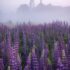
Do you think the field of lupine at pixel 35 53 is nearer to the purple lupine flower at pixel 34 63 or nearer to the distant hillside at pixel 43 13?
the purple lupine flower at pixel 34 63

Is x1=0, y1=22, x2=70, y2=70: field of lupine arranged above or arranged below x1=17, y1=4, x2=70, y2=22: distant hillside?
below

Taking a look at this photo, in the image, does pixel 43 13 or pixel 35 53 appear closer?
pixel 35 53

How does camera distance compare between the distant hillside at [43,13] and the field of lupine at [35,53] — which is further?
the distant hillside at [43,13]

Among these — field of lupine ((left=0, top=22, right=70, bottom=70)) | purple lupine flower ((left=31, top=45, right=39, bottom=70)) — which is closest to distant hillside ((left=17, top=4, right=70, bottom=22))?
field of lupine ((left=0, top=22, right=70, bottom=70))

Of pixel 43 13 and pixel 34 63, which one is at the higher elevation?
pixel 43 13

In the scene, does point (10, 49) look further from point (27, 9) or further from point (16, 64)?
point (27, 9)

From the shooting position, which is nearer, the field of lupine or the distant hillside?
the field of lupine

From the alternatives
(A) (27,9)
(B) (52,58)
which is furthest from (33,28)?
(B) (52,58)

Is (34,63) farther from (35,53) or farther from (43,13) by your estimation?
(43,13)

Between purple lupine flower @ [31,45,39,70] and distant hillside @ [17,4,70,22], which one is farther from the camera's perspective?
distant hillside @ [17,4,70,22]

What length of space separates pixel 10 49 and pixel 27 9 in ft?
2.56

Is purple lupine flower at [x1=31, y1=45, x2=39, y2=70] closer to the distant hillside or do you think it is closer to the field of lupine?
the field of lupine

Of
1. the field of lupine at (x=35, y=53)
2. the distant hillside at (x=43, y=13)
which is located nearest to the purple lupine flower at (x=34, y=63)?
the field of lupine at (x=35, y=53)

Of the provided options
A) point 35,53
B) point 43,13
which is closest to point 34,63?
point 35,53
